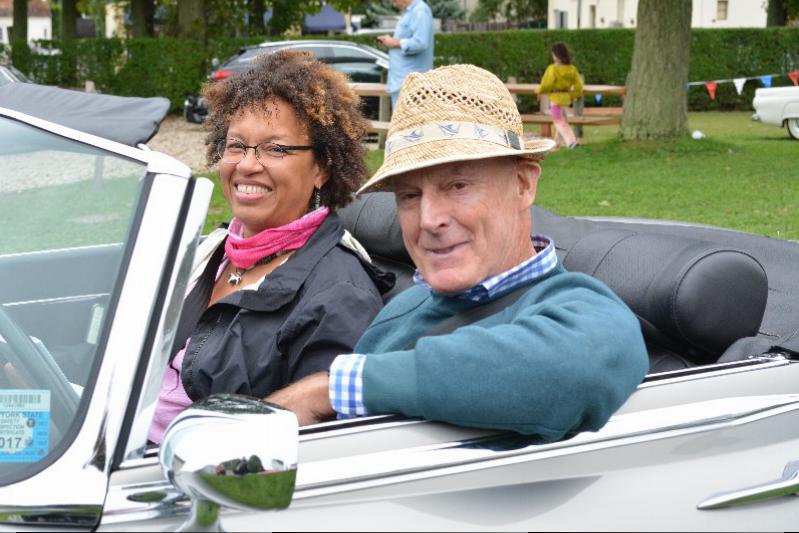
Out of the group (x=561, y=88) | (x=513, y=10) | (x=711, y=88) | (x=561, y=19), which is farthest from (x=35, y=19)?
(x=561, y=88)

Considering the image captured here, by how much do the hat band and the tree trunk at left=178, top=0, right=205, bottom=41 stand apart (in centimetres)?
2234

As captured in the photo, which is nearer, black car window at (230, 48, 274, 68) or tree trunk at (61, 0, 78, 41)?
black car window at (230, 48, 274, 68)

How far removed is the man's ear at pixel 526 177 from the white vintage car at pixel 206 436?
18.6 inches

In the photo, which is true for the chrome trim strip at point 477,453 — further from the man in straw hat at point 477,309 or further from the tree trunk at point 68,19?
the tree trunk at point 68,19

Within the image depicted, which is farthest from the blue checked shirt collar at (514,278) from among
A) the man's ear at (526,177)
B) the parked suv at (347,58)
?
the parked suv at (347,58)

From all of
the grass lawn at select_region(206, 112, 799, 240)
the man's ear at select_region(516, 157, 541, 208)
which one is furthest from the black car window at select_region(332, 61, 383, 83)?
the man's ear at select_region(516, 157, 541, 208)

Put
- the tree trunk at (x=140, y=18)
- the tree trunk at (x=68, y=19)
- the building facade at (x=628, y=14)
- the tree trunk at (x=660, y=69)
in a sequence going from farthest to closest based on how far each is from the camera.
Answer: the building facade at (x=628, y=14) < the tree trunk at (x=68, y=19) < the tree trunk at (x=140, y=18) < the tree trunk at (x=660, y=69)

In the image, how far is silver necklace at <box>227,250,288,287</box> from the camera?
296cm

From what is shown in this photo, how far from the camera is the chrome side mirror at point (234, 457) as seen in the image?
4.86 ft

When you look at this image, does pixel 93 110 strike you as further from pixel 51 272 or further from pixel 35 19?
pixel 35 19

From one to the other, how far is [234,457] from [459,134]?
90 centimetres

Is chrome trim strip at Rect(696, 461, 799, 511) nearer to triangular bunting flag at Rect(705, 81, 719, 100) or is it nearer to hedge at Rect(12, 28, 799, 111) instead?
triangular bunting flag at Rect(705, 81, 719, 100)

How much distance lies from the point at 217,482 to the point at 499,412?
502mm

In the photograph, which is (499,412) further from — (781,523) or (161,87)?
(161,87)
